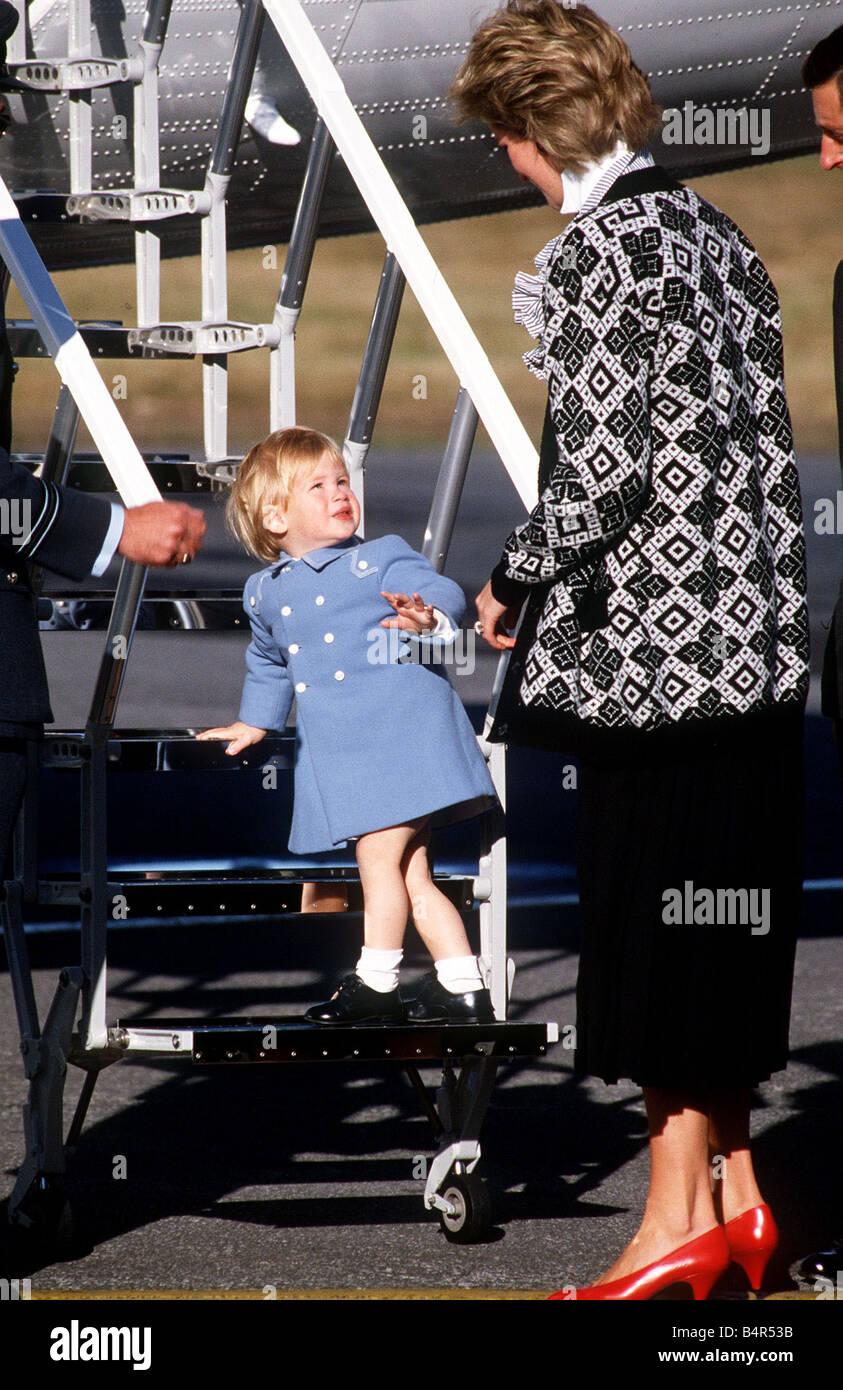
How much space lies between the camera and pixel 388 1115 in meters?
4.70

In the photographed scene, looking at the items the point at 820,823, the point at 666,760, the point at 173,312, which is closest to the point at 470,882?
the point at 666,760

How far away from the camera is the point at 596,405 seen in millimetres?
2811

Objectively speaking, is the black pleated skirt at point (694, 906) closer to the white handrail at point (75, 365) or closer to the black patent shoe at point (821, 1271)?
the black patent shoe at point (821, 1271)

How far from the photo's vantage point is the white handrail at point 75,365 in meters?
3.45

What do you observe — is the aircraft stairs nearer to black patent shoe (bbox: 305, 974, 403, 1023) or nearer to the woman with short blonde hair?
black patent shoe (bbox: 305, 974, 403, 1023)

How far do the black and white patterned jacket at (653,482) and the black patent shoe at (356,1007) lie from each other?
2.95 ft

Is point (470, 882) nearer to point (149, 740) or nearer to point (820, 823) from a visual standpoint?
point (149, 740)

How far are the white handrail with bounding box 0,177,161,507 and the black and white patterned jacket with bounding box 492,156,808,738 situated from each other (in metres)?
0.89

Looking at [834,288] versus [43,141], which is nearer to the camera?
[834,288]

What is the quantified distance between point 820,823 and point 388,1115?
5.15 metres

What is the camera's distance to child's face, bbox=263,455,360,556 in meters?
3.75

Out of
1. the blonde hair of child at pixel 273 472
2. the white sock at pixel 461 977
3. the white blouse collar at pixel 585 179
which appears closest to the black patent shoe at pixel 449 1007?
the white sock at pixel 461 977

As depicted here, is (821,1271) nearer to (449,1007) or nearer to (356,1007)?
(449,1007)

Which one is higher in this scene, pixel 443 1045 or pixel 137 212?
pixel 137 212
